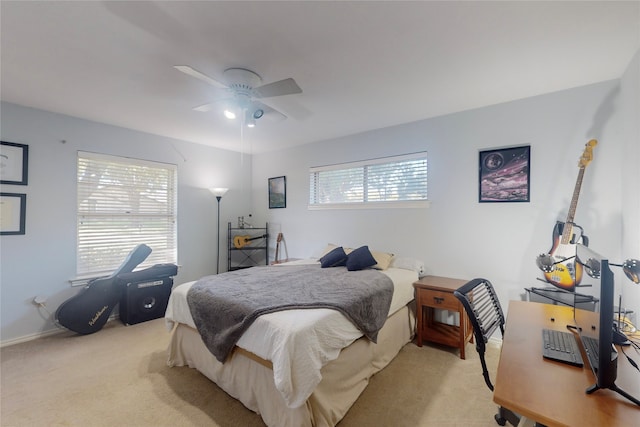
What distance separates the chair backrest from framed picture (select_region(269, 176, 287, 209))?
139 inches

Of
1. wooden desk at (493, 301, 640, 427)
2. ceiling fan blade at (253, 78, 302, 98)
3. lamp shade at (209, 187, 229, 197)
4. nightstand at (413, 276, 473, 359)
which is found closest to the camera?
wooden desk at (493, 301, 640, 427)

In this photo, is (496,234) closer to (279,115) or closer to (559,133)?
(559,133)

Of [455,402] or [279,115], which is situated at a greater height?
[279,115]

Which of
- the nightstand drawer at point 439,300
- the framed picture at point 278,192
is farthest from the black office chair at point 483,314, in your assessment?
the framed picture at point 278,192

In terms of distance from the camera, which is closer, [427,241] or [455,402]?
[455,402]

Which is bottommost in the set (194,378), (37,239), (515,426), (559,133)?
(194,378)

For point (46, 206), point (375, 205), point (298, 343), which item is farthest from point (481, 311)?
point (46, 206)

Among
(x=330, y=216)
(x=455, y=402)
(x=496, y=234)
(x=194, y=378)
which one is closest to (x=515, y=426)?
(x=455, y=402)

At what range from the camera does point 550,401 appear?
88cm

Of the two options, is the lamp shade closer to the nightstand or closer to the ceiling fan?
the ceiling fan

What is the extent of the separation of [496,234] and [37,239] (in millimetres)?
4900

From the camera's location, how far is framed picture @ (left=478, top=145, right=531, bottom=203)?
2666 mm

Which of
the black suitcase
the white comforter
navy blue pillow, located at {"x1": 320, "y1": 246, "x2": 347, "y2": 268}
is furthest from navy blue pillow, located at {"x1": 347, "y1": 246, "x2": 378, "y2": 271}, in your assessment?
the black suitcase

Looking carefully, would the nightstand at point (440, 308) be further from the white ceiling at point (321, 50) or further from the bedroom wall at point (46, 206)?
the bedroom wall at point (46, 206)
